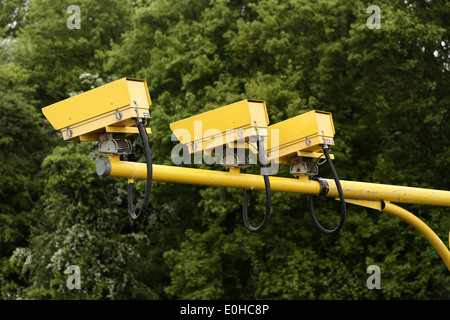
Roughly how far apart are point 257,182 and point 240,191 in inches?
649

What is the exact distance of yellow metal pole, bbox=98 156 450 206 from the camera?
5.59 metres

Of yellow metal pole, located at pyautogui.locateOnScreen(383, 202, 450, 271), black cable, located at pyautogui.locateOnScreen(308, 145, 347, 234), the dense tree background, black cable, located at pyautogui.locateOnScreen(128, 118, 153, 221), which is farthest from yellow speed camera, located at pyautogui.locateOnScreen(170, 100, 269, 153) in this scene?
the dense tree background

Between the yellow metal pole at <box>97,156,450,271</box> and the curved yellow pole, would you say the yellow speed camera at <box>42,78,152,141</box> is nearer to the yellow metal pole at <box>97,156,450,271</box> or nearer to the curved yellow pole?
the yellow metal pole at <box>97,156,450,271</box>

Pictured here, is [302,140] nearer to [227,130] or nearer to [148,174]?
[227,130]

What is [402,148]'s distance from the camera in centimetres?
2372

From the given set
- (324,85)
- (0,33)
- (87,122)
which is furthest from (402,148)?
(87,122)

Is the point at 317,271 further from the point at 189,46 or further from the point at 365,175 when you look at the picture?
the point at 189,46

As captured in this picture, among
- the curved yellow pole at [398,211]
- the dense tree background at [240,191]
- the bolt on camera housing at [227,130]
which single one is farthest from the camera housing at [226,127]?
the dense tree background at [240,191]

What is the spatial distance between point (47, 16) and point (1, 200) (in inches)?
296

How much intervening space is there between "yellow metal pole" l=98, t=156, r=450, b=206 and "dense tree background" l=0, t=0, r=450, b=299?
44.8ft

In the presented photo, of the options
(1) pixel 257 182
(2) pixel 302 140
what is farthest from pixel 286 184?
(2) pixel 302 140

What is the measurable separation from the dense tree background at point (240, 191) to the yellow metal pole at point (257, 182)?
44.8ft

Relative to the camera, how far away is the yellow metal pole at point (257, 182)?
5586 millimetres

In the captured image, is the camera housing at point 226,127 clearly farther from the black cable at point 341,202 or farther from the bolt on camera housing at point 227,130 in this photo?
the black cable at point 341,202
